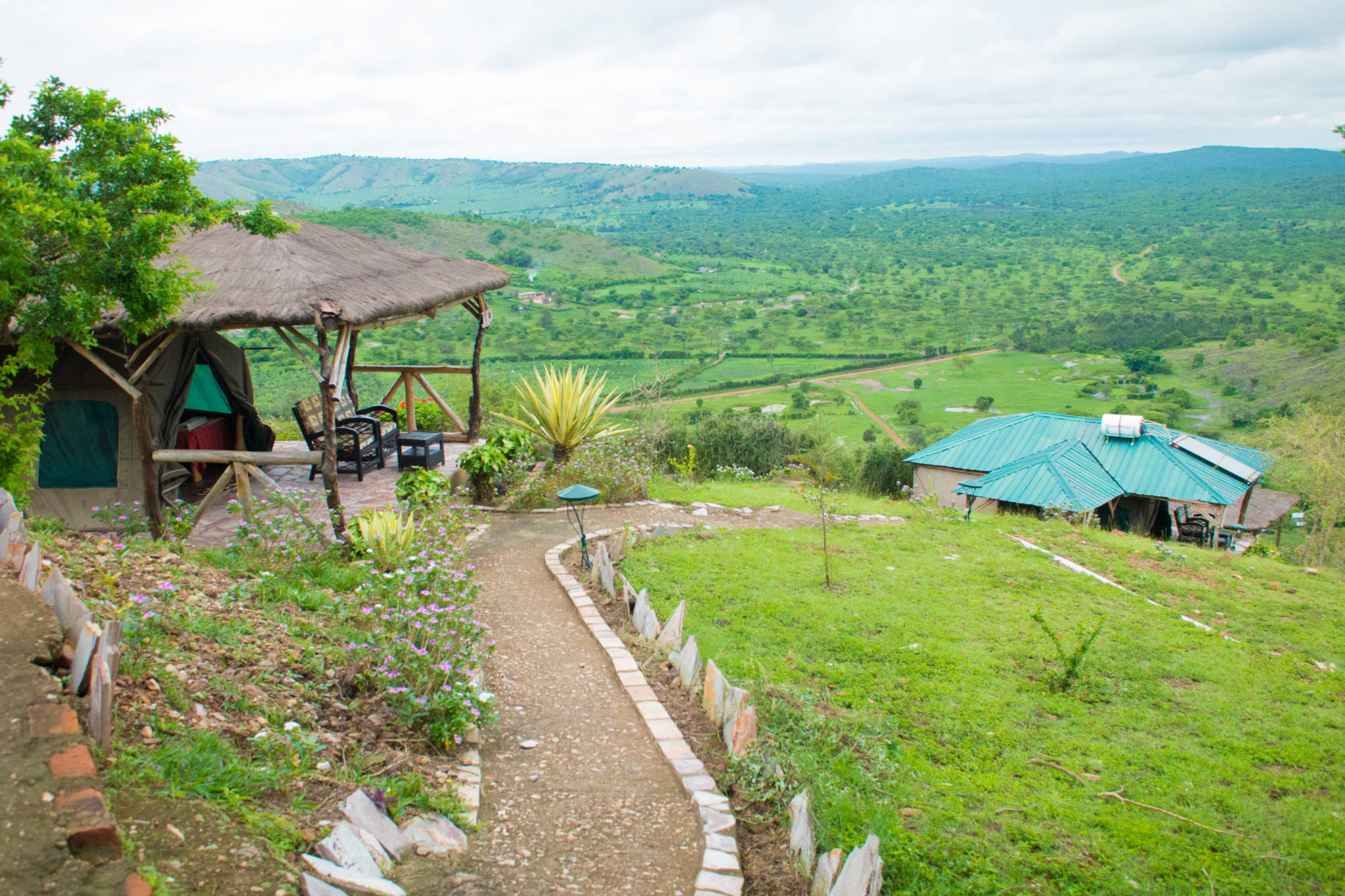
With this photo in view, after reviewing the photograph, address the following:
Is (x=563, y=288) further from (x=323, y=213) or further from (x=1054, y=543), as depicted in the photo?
(x=1054, y=543)

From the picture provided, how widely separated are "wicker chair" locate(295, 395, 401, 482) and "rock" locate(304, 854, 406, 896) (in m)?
6.91

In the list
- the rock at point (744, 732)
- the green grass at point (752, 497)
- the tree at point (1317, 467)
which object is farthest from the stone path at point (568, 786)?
the tree at point (1317, 467)

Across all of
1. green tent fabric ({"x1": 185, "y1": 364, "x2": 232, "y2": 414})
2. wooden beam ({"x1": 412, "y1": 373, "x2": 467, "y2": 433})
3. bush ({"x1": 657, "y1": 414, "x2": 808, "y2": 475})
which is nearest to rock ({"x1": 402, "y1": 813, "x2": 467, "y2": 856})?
green tent fabric ({"x1": 185, "y1": 364, "x2": 232, "y2": 414})

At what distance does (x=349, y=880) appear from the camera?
7.89ft

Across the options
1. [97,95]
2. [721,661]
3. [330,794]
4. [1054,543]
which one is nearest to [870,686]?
[721,661]

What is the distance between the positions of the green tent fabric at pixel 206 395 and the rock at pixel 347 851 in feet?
23.7

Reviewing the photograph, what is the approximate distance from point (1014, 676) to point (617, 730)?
2.56m

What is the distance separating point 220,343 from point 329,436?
128 inches

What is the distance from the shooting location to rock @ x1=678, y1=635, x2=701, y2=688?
14.7 ft

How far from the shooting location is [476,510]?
28.1ft

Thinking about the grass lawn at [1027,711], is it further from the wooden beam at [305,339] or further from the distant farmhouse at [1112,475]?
the distant farmhouse at [1112,475]

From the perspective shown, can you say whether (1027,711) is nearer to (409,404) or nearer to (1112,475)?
(409,404)

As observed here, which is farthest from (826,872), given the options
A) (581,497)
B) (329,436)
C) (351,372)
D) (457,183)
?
(457,183)

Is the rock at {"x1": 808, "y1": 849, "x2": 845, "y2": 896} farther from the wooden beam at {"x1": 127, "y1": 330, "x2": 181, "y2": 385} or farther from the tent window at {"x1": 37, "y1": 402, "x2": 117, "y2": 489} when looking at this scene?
the tent window at {"x1": 37, "y1": 402, "x2": 117, "y2": 489}
